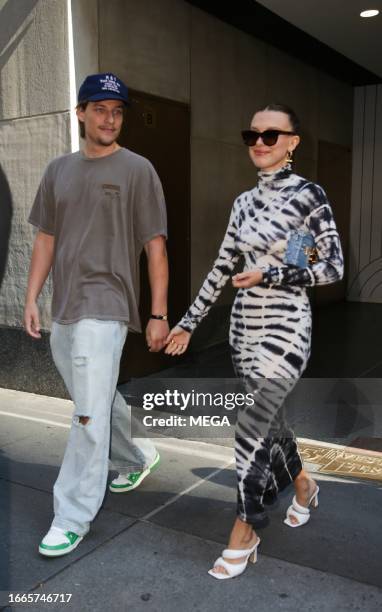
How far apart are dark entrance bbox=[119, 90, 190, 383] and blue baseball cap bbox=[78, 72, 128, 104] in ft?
8.74

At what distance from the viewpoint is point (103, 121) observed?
124 inches

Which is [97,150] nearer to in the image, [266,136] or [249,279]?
[266,136]

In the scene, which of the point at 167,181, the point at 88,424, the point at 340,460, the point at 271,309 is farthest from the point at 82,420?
the point at 167,181

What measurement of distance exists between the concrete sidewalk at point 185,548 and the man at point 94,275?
22 cm

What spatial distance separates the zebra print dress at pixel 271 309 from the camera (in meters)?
2.84

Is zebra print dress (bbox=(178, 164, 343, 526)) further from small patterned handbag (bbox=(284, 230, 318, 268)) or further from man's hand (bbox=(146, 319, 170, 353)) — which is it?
man's hand (bbox=(146, 319, 170, 353))

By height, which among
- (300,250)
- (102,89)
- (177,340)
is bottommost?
(177,340)

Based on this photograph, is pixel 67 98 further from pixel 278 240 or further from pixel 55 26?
pixel 278 240

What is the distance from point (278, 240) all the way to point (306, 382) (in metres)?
3.49

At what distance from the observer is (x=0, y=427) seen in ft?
16.3

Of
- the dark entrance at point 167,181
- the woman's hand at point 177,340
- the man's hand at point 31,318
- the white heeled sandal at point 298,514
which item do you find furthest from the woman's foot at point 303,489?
the dark entrance at point 167,181

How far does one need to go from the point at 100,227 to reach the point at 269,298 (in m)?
0.87

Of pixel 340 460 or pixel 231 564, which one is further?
pixel 340 460

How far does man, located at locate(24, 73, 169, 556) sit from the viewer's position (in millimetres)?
3098
